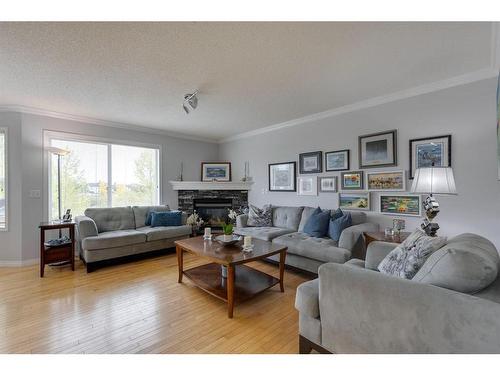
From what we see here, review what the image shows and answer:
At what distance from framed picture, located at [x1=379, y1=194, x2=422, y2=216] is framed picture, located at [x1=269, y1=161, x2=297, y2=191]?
5.00ft

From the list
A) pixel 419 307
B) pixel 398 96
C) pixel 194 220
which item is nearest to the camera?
pixel 419 307

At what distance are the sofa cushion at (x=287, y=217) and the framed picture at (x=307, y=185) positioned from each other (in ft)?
1.21

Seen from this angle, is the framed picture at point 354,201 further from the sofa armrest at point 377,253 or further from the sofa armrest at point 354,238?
the sofa armrest at point 377,253

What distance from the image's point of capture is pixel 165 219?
13.8 feet

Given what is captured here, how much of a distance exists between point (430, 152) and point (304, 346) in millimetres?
2630

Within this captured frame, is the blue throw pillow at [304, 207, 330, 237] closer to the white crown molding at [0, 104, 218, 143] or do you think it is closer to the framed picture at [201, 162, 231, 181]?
the framed picture at [201, 162, 231, 181]

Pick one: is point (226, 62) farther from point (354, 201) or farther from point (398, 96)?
point (354, 201)

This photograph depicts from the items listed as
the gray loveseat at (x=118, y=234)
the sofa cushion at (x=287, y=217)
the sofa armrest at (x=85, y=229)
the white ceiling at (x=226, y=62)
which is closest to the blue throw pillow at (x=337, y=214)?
the sofa cushion at (x=287, y=217)

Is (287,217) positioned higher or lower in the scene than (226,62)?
lower

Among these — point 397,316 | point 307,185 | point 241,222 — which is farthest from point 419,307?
point 241,222

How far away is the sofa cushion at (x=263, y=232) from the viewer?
352 centimetres

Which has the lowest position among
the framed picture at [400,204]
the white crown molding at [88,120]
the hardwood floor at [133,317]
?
the hardwood floor at [133,317]
